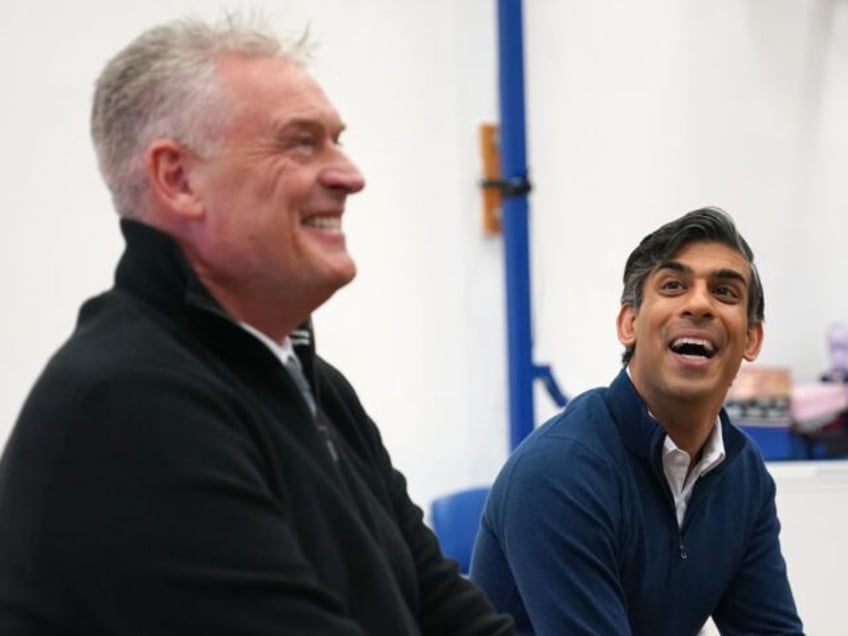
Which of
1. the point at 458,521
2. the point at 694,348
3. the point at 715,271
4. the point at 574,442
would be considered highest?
the point at 715,271

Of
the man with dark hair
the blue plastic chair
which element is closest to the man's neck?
the man with dark hair

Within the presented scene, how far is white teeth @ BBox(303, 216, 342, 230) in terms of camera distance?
4.04ft

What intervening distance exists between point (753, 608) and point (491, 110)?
7.52 feet

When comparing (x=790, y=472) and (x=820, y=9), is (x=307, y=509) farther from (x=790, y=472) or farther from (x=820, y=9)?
(x=820, y=9)

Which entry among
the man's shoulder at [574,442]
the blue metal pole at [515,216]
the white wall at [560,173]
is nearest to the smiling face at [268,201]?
the man's shoulder at [574,442]

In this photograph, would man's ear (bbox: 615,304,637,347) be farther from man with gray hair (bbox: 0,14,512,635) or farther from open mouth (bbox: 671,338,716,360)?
man with gray hair (bbox: 0,14,512,635)

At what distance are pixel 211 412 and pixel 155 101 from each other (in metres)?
0.32

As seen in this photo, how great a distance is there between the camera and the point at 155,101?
1194mm

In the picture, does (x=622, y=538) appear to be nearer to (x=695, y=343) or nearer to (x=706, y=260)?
(x=695, y=343)

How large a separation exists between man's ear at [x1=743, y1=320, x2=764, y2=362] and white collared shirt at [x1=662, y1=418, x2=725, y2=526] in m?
0.15

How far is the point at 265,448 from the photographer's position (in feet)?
3.69

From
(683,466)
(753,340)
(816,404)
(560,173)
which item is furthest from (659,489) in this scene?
(560,173)

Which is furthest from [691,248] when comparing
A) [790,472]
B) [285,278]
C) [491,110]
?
[491,110]

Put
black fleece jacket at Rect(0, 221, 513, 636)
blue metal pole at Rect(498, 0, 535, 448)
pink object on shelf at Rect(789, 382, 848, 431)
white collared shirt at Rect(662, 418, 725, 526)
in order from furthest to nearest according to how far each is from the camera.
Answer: blue metal pole at Rect(498, 0, 535, 448) → pink object on shelf at Rect(789, 382, 848, 431) → white collared shirt at Rect(662, 418, 725, 526) → black fleece jacket at Rect(0, 221, 513, 636)
